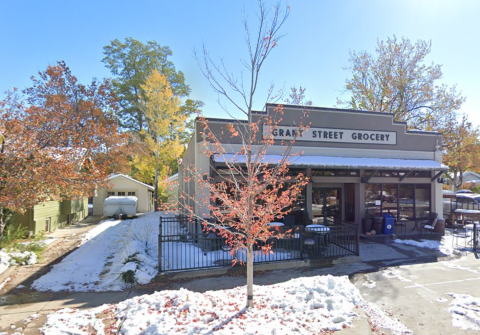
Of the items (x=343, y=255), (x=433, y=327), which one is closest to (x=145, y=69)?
(x=343, y=255)

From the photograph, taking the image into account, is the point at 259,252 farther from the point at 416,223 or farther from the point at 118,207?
the point at 118,207

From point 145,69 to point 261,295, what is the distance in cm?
3382

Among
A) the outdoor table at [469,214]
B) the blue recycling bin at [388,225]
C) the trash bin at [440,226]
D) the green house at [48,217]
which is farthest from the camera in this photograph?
the outdoor table at [469,214]

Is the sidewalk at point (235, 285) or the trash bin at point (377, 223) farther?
the trash bin at point (377, 223)

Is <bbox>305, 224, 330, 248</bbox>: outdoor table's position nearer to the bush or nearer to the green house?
the bush

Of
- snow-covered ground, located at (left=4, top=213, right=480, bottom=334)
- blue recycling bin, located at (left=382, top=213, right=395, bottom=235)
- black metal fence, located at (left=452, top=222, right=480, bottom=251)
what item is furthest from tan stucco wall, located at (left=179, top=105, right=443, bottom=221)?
snow-covered ground, located at (left=4, top=213, right=480, bottom=334)

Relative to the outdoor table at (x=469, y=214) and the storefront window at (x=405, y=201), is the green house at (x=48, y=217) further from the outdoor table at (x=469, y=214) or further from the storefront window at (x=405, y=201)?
the outdoor table at (x=469, y=214)

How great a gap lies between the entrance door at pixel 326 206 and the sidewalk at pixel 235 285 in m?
3.99

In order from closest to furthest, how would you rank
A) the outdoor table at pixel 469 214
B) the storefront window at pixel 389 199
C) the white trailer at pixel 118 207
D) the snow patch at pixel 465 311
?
the snow patch at pixel 465 311
the storefront window at pixel 389 199
the outdoor table at pixel 469 214
the white trailer at pixel 118 207

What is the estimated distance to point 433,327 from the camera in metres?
4.73

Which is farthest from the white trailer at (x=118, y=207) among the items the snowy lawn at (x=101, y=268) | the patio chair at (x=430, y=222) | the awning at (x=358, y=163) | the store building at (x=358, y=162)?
the patio chair at (x=430, y=222)

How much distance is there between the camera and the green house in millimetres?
12727

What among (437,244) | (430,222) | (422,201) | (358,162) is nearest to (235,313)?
(358,162)

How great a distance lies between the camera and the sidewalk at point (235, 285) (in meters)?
5.00
